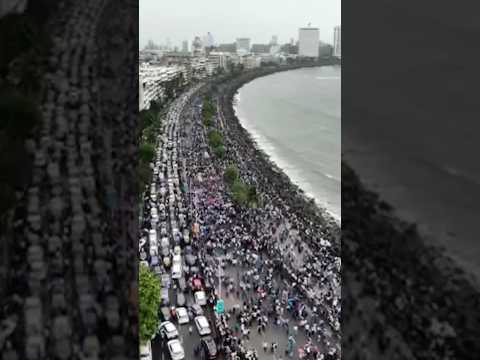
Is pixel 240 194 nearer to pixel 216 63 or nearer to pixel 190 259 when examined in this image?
pixel 190 259

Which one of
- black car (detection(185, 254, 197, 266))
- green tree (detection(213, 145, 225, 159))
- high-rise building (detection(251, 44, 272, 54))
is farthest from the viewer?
high-rise building (detection(251, 44, 272, 54))

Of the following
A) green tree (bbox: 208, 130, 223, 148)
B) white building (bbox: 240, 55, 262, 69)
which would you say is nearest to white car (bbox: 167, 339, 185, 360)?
green tree (bbox: 208, 130, 223, 148)

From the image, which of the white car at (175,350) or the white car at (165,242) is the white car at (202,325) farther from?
the white car at (165,242)

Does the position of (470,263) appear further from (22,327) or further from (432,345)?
(22,327)

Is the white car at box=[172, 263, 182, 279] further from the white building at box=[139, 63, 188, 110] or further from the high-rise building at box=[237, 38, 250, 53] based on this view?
the high-rise building at box=[237, 38, 250, 53]

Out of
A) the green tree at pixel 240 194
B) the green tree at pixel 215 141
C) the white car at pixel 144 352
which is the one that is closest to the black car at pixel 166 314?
the white car at pixel 144 352

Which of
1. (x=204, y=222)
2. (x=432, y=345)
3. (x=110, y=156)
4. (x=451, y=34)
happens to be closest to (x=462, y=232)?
(x=432, y=345)
